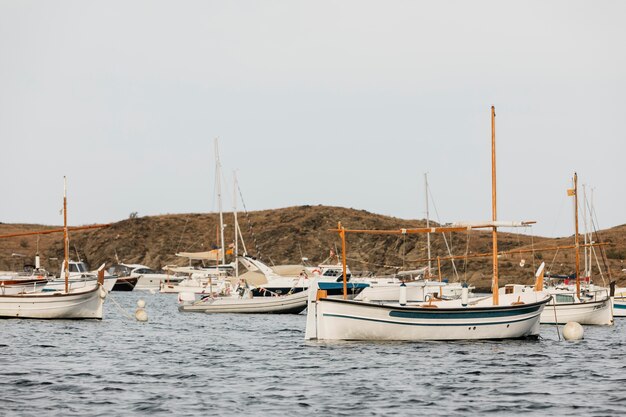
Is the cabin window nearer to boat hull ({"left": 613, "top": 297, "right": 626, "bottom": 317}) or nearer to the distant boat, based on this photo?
boat hull ({"left": 613, "top": 297, "right": 626, "bottom": 317})

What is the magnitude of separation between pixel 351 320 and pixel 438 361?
16.6 feet

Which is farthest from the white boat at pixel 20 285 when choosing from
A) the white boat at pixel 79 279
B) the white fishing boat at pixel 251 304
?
the white boat at pixel 79 279

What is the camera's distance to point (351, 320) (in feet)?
113

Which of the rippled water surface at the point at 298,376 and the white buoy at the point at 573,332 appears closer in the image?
the rippled water surface at the point at 298,376

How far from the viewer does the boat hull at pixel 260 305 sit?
199 ft

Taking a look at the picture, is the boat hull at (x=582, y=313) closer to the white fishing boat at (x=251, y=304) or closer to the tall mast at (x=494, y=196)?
the tall mast at (x=494, y=196)

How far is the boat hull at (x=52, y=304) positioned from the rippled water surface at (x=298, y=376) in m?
7.93

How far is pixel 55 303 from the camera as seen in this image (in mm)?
50719

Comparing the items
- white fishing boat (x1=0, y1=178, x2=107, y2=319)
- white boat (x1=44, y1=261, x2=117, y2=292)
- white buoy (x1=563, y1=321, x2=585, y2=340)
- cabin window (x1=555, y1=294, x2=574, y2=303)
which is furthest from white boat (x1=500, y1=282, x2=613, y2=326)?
white boat (x1=44, y1=261, x2=117, y2=292)

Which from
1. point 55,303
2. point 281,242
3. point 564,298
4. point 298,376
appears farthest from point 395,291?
point 281,242

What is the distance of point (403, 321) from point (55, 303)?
2329 cm

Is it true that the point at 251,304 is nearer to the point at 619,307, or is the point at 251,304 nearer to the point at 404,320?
the point at 619,307

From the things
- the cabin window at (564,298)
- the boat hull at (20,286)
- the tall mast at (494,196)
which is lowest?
the cabin window at (564,298)

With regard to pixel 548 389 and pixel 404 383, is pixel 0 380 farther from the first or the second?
pixel 548 389
